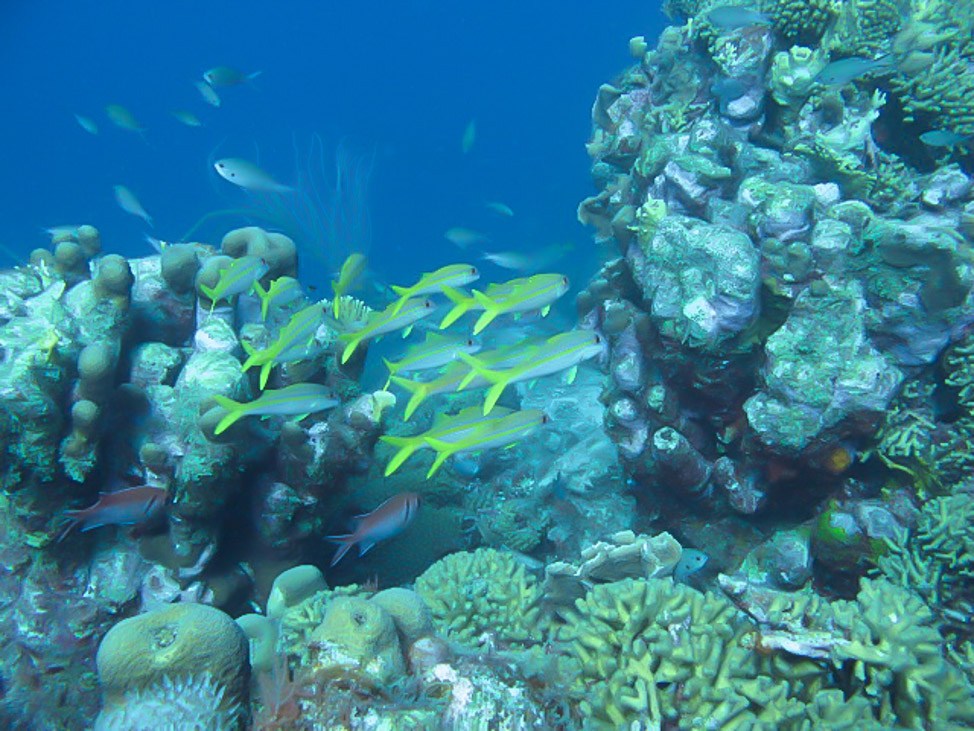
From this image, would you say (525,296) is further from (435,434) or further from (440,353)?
(435,434)

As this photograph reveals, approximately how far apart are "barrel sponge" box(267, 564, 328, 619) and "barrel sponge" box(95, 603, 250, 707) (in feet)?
4.11

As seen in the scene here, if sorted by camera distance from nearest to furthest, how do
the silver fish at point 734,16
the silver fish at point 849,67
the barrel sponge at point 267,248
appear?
1. the barrel sponge at point 267,248
2. the silver fish at point 849,67
3. the silver fish at point 734,16

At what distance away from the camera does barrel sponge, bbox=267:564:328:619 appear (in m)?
3.88

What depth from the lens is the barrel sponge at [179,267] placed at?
4906 mm

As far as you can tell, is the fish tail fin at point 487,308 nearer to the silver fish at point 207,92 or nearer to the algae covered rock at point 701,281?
the algae covered rock at point 701,281

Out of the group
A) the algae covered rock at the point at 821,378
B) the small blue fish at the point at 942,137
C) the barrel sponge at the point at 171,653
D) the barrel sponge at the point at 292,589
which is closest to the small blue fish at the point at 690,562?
the algae covered rock at the point at 821,378

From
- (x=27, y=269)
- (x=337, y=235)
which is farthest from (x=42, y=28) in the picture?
(x=27, y=269)

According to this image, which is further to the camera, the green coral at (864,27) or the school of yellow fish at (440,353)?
the green coral at (864,27)

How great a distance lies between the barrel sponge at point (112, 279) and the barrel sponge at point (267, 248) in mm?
1000

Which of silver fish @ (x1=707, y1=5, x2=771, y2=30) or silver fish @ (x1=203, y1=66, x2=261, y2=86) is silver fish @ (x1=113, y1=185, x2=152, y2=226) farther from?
silver fish @ (x1=707, y1=5, x2=771, y2=30)

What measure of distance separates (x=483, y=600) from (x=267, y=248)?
3.82 meters

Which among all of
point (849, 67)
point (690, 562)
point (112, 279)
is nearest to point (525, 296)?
point (690, 562)

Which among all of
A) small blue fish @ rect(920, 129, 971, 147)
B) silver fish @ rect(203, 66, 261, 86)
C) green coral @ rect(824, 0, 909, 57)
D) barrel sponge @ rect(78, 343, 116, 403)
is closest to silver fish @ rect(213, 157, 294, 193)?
silver fish @ rect(203, 66, 261, 86)

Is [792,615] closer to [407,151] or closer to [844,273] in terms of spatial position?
[844,273]
